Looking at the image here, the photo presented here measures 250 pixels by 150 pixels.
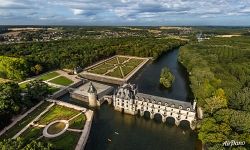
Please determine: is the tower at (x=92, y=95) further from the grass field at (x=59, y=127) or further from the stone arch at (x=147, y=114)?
the stone arch at (x=147, y=114)

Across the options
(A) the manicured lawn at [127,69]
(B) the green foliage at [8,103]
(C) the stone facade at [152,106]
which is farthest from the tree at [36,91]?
(A) the manicured lawn at [127,69]

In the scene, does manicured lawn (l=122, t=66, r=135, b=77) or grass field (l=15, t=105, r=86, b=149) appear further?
manicured lawn (l=122, t=66, r=135, b=77)

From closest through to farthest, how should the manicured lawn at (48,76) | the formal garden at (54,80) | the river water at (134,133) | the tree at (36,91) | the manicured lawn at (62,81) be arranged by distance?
1. the river water at (134,133)
2. the tree at (36,91)
3. the formal garden at (54,80)
4. the manicured lawn at (62,81)
5. the manicured lawn at (48,76)

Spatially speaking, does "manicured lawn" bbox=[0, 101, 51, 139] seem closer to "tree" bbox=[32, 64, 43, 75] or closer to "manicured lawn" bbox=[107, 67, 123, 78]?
"tree" bbox=[32, 64, 43, 75]

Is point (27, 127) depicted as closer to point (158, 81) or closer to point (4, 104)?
point (4, 104)

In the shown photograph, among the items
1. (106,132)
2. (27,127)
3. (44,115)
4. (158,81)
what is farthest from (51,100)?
(158,81)

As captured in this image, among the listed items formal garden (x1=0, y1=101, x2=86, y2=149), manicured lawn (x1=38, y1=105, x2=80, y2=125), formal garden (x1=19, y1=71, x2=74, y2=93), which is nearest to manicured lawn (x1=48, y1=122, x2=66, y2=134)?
formal garden (x1=0, y1=101, x2=86, y2=149)

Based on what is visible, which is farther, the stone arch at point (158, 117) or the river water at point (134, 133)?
the stone arch at point (158, 117)
